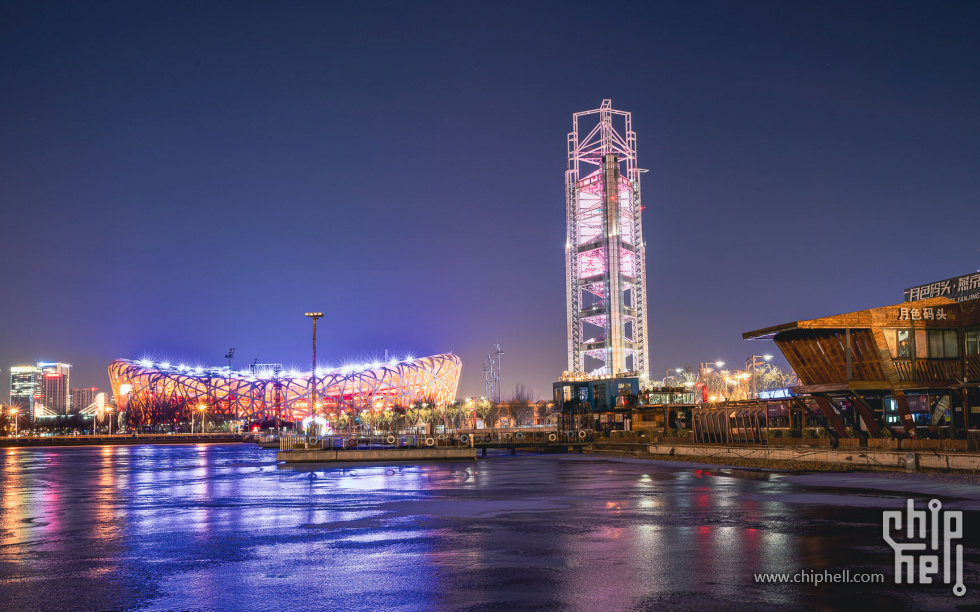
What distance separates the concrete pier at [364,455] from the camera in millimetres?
49453

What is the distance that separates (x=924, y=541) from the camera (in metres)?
13.9

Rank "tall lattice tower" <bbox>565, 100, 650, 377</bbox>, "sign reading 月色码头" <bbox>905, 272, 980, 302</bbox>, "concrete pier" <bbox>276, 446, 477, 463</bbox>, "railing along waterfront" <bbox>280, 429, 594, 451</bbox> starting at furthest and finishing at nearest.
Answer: "tall lattice tower" <bbox>565, 100, 650, 377</bbox> < "sign reading 月色码头" <bbox>905, 272, 980, 302</bbox> < "railing along waterfront" <bbox>280, 429, 594, 451</bbox> < "concrete pier" <bbox>276, 446, 477, 463</bbox>

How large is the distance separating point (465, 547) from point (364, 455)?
123 feet

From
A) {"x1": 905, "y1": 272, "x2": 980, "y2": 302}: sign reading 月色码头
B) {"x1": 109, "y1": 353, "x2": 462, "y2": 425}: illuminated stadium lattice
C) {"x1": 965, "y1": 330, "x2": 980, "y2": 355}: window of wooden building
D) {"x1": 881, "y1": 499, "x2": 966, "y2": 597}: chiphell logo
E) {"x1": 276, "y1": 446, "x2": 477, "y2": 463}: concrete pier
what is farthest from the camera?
{"x1": 109, "y1": 353, "x2": 462, "y2": 425}: illuminated stadium lattice

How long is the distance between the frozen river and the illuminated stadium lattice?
15288 cm

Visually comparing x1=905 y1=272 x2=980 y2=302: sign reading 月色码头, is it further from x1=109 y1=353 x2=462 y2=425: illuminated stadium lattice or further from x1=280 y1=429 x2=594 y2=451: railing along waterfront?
x1=109 y1=353 x2=462 y2=425: illuminated stadium lattice

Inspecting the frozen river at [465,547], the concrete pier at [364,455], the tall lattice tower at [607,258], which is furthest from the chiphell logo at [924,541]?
the tall lattice tower at [607,258]

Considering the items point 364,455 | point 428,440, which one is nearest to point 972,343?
point 364,455

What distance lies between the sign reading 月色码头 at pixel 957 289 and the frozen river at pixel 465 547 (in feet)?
114

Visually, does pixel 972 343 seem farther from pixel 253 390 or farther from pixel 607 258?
pixel 253 390

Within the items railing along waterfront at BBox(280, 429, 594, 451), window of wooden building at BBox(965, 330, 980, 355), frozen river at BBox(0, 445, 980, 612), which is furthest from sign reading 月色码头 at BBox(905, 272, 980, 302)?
frozen river at BBox(0, 445, 980, 612)

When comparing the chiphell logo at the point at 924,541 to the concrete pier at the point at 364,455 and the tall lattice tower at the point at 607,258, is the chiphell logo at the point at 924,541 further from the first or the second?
the tall lattice tower at the point at 607,258

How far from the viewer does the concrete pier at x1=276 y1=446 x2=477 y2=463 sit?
49453 mm

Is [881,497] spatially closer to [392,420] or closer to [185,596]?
[185,596]
